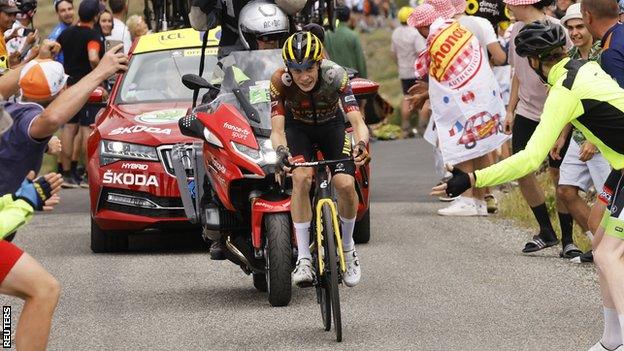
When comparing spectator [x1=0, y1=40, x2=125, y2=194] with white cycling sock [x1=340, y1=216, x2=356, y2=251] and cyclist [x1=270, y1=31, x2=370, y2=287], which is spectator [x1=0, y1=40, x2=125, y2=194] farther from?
white cycling sock [x1=340, y1=216, x2=356, y2=251]

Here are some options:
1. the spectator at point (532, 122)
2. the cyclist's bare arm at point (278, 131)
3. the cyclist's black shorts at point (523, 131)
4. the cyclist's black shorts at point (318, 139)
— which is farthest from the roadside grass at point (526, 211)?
the cyclist's bare arm at point (278, 131)

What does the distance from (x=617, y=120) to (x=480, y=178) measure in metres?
0.85

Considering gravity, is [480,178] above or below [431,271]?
above

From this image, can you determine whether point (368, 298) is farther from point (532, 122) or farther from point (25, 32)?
point (25, 32)

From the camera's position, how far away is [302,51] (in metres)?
10.3

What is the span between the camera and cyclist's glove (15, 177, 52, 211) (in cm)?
745

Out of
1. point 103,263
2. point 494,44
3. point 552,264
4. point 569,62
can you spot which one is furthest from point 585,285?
point 494,44

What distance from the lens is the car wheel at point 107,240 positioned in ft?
46.2

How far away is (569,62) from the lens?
8758 millimetres

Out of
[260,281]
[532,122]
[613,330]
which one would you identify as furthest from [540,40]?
[532,122]

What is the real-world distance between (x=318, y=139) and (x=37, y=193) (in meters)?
3.71

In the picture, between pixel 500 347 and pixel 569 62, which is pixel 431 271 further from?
pixel 569 62

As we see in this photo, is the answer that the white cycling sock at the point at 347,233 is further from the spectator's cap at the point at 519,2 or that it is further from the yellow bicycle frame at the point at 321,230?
the spectator's cap at the point at 519,2

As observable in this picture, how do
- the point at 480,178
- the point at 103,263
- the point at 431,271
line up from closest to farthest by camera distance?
1. the point at 480,178
2. the point at 431,271
3. the point at 103,263
